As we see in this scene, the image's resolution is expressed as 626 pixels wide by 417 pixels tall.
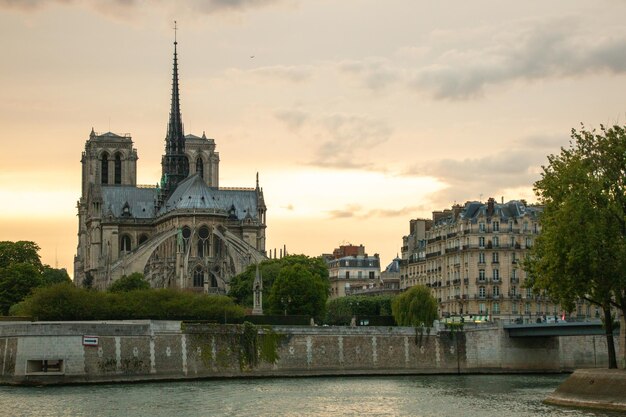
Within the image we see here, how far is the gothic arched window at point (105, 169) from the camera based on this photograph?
16188 centimetres

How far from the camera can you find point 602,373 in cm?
5544

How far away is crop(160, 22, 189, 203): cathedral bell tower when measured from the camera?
153 metres

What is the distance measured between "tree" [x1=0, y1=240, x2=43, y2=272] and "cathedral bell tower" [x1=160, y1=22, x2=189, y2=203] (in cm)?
2792

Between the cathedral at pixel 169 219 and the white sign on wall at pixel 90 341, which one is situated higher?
the cathedral at pixel 169 219

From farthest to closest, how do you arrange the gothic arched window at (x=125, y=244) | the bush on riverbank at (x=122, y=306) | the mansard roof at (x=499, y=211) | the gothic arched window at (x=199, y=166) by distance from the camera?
the gothic arched window at (x=199, y=166)
the gothic arched window at (x=125, y=244)
the mansard roof at (x=499, y=211)
the bush on riverbank at (x=122, y=306)

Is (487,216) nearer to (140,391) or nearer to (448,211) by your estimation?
(448,211)

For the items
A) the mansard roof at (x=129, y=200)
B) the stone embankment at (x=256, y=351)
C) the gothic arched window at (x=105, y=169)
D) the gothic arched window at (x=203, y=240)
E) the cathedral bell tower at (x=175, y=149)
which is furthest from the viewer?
the gothic arched window at (x=105, y=169)

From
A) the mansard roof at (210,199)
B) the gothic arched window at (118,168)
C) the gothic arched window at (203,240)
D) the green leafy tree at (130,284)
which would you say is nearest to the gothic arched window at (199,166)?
the gothic arched window at (118,168)

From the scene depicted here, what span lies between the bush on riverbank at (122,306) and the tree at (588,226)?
33685mm

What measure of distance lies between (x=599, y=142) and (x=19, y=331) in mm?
31814

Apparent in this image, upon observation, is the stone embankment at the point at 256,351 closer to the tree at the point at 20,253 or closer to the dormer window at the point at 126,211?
the tree at the point at 20,253

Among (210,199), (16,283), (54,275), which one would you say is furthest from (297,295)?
(210,199)

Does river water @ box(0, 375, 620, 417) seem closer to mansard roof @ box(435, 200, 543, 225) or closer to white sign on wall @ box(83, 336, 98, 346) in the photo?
white sign on wall @ box(83, 336, 98, 346)

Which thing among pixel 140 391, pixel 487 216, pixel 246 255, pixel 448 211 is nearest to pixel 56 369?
pixel 140 391
